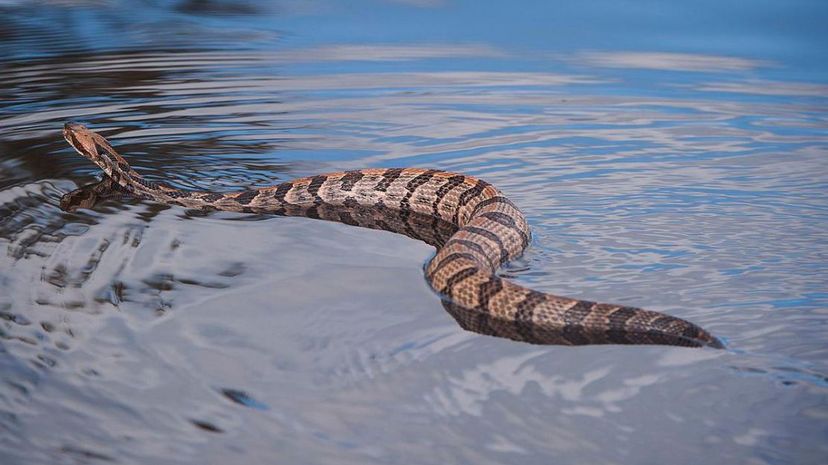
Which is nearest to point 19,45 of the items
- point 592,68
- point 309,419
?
point 592,68

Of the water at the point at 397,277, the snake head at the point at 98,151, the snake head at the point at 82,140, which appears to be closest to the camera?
the water at the point at 397,277

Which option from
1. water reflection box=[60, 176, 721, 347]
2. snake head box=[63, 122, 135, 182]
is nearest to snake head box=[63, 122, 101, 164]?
snake head box=[63, 122, 135, 182]

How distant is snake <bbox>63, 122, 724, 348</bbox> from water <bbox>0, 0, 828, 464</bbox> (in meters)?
0.23

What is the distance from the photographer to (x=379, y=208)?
10.9 meters

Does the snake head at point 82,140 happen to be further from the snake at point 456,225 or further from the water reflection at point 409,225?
the water reflection at point 409,225

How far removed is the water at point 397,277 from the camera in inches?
227

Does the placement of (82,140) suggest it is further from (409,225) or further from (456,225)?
(456,225)

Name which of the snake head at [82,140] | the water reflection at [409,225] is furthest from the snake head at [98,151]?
the water reflection at [409,225]

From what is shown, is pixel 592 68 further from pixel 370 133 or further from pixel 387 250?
pixel 387 250

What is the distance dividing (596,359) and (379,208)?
4.64 meters

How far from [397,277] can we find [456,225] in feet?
7.24

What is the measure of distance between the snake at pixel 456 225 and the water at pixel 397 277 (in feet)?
0.77

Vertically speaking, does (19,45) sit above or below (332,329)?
above

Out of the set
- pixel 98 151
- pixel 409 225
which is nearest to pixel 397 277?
pixel 409 225
